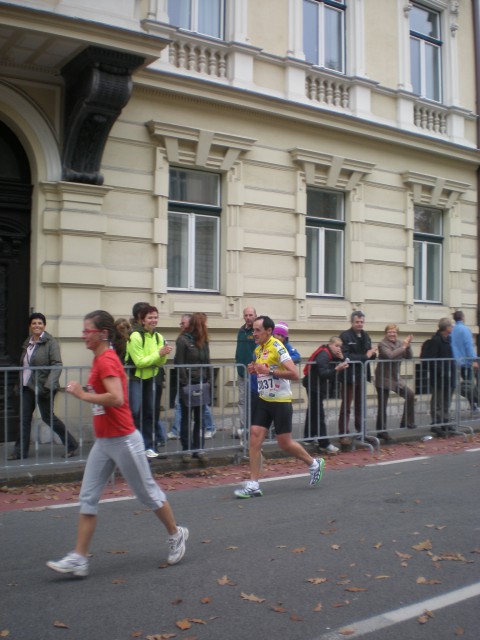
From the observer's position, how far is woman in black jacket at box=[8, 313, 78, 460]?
363 inches

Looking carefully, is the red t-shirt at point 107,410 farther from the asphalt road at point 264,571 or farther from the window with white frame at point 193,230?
the window with white frame at point 193,230

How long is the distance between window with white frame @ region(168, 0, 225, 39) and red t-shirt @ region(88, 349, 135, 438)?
29.2 ft

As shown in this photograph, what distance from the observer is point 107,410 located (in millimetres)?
5738

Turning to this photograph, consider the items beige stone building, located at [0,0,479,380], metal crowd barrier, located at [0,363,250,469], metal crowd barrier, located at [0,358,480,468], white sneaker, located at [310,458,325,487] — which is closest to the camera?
white sneaker, located at [310,458,325,487]

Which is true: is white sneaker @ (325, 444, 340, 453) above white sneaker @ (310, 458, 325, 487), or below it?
below

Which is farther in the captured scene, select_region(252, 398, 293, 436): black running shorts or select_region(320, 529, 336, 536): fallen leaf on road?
select_region(252, 398, 293, 436): black running shorts

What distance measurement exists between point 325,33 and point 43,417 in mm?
9731

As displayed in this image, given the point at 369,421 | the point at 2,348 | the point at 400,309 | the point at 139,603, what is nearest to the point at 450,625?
the point at 139,603

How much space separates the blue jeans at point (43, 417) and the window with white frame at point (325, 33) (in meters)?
8.73

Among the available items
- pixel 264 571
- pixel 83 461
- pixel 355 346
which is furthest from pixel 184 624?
pixel 355 346

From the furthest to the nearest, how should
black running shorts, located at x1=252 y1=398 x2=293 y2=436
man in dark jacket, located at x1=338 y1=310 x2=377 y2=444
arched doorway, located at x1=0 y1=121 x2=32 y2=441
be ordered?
man in dark jacket, located at x1=338 y1=310 x2=377 y2=444 < arched doorway, located at x1=0 y1=121 x2=32 y2=441 < black running shorts, located at x1=252 y1=398 x2=293 y2=436

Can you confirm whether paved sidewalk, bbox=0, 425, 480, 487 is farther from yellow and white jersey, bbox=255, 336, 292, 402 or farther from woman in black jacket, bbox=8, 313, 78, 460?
yellow and white jersey, bbox=255, 336, 292, 402

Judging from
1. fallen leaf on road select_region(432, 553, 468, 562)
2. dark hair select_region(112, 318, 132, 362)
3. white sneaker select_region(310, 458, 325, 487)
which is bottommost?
fallen leaf on road select_region(432, 553, 468, 562)

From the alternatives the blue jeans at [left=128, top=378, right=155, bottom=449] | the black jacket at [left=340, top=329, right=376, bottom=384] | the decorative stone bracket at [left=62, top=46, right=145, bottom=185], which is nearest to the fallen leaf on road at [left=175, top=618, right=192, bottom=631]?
the blue jeans at [left=128, top=378, right=155, bottom=449]
